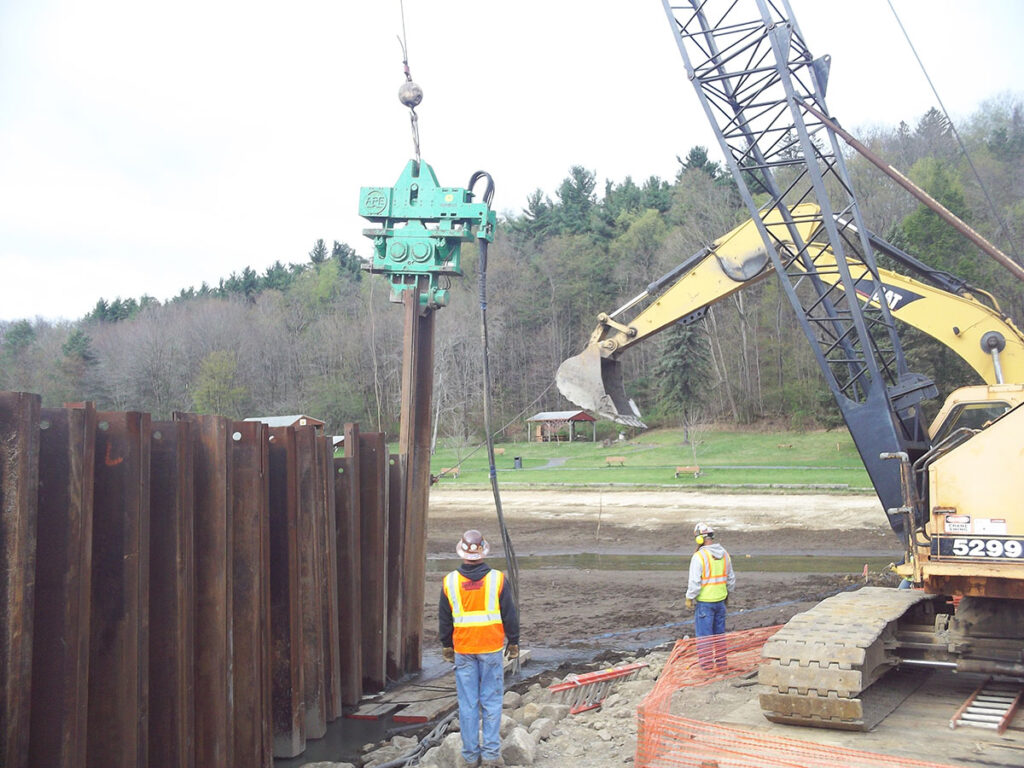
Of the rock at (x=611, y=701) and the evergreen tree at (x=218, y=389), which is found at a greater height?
the evergreen tree at (x=218, y=389)

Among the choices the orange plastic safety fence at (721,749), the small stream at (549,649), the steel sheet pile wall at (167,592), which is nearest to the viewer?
the steel sheet pile wall at (167,592)

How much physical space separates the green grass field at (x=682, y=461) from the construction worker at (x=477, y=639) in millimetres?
21992

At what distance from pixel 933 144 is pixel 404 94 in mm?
67980

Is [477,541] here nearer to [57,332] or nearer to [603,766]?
[603,766]

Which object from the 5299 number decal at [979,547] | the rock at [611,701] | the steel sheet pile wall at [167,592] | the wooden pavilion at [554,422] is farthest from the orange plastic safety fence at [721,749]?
the wooden pavilion at [554,422]

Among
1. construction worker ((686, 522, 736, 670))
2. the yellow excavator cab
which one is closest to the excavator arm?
the yellow excavator cab

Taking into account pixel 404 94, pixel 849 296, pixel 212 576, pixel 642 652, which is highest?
pixel 404 94

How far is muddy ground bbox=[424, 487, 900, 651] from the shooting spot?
13820mm

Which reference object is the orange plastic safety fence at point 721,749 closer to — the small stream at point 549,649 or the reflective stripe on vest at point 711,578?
the reflective stripe on vest at point 711,578

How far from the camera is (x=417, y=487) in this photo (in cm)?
1099

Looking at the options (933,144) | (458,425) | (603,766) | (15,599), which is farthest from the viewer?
(933,144)

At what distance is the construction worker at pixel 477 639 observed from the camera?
6.79 meters

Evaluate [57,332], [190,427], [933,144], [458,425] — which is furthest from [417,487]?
[57,332]

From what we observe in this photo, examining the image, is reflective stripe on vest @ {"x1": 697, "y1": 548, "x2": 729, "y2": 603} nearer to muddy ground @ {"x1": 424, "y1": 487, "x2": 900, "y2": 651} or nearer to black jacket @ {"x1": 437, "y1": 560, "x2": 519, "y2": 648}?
muddy ground @ {"x1": 424, "y1": 487, "x2": 900, "y2": 651}
